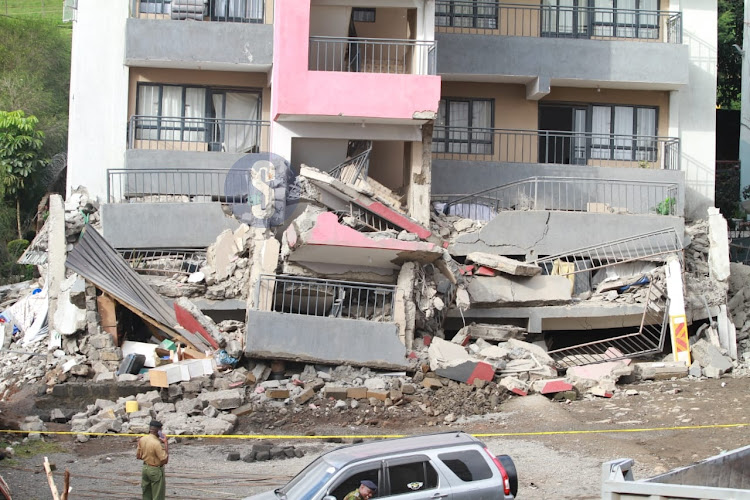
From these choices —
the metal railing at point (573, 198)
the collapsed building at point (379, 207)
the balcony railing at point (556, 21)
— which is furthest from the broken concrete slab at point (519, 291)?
the balcony railing at point (556, 21)

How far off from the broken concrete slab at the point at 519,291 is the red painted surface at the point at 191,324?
18.2 ft

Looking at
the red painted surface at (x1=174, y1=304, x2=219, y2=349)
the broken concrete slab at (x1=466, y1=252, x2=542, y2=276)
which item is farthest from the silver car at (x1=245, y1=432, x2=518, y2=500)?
the broken concrete slab at (x1=466, y1=252, x2=542, y2=276)

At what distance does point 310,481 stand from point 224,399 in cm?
744

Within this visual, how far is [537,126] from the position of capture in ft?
85.3

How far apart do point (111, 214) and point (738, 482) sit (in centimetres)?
1629

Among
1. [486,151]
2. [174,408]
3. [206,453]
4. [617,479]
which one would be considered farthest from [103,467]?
[486,151]

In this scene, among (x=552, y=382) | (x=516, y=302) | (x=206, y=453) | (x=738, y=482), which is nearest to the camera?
(x=738, y=482)

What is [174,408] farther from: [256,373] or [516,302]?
[516,302]

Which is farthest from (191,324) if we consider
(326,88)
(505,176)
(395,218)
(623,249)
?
(623,249)

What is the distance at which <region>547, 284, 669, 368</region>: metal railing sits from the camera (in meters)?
20.5

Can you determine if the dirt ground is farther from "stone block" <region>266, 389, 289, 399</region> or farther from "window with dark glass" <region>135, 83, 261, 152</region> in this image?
"window with dark glass" <region>135, 83, 261, 152</region>

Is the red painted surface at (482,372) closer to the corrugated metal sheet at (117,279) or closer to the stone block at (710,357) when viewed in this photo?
the stone block at (710,357)

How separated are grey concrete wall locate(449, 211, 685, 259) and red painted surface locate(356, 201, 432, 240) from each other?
1632 mm

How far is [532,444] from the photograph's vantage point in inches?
577
